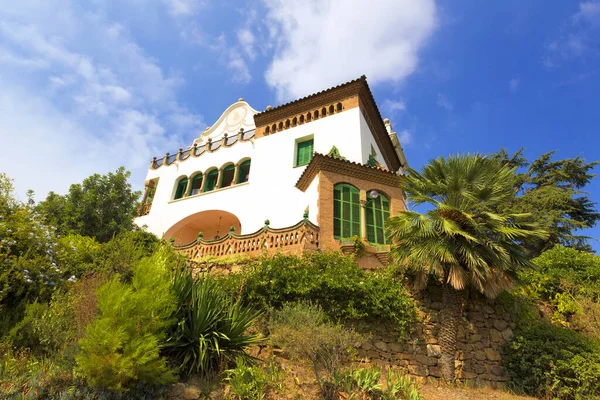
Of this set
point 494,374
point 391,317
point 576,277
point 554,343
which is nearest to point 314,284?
point 391,317

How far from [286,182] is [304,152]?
1.98 meters

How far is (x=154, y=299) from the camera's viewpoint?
258 inches

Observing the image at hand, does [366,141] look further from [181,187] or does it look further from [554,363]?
[181,187]

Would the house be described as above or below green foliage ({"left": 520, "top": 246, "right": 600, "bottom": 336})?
above

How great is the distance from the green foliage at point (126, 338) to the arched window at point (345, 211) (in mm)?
7869

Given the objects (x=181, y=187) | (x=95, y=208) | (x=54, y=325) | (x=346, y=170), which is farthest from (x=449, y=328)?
(x=181, y=187)

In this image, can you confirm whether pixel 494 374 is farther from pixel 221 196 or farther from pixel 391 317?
pixel 221 196

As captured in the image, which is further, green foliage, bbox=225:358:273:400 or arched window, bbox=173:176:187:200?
arched window, bbox=173:176:187:200

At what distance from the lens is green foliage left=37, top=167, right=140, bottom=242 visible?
1573 centimetres

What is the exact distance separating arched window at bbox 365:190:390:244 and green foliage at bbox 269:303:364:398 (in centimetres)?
609

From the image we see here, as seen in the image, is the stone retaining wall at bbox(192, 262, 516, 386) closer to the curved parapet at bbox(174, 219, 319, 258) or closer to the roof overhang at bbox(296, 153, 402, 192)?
the curved parapet at bbox(174, 219, 319, 258)

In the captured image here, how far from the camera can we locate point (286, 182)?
17891 mm

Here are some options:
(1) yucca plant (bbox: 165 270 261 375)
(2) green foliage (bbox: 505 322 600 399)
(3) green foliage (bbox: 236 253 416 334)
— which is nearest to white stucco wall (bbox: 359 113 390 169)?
(3) green foliage (bbox: 236 253 416 334)

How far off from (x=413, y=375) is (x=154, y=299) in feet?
23.6
